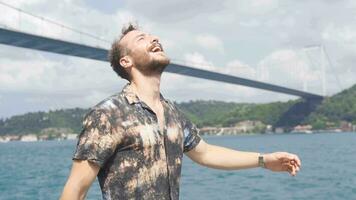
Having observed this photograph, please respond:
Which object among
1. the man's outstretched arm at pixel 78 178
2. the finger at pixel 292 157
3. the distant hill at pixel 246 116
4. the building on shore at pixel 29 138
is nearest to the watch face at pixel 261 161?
the finger at pixel 292 157

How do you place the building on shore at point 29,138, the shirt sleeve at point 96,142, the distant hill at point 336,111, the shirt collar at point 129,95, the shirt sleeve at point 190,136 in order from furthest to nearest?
the building on shore at point 29,138
the distant hill at point 336,111
the shirt sleeve at point 190,136
the shirt collar at point 129,95
the shirt sleeve at point 96,142

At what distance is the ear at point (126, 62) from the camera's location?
171 centimetres

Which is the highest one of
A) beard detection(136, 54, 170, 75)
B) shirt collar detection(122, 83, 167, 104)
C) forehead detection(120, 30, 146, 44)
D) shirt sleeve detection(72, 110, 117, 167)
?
forehead detection(120, 30, 146, 44)

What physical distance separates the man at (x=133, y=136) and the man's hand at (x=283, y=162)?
0.30 meters

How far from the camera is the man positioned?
1553 millimetres

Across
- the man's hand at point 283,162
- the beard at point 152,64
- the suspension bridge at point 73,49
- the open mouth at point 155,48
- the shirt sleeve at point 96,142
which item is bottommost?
the man's hand at point 283,162

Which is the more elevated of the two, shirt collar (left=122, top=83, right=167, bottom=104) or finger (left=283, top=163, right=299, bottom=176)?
shirt collar (left=122, top=83, right=167, bottom=104)

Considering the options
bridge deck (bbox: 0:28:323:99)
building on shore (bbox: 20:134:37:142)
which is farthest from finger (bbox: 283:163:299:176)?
building on shore (bbox: 20:134:37:142)

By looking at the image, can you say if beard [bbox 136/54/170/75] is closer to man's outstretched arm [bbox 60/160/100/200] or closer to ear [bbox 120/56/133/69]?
ear [bbox 120/56/133/69]

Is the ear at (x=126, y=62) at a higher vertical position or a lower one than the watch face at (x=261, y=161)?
higher

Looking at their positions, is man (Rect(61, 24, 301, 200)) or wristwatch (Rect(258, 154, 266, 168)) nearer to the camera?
man (Rect(61, 24, 301, 200))

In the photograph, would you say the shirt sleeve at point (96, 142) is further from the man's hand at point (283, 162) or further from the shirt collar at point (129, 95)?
the man's hand at point (283, 162)

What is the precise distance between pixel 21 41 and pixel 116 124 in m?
→ 32.9

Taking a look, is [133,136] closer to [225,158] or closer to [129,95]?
[129,95]
